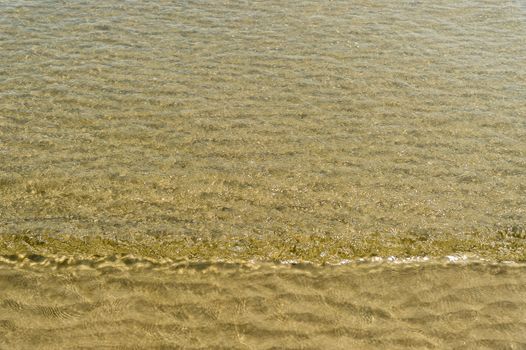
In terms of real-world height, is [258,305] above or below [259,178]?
below

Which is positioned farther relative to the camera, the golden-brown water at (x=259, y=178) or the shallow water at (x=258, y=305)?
the golden-brown water at (x=259, y=178)

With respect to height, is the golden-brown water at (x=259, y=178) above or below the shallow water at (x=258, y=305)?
above

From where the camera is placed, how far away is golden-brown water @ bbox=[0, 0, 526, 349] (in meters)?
4.98

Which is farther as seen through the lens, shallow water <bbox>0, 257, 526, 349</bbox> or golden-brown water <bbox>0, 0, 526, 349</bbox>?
golden-brown water <bbox>0, 0, 526, 349</bbox>

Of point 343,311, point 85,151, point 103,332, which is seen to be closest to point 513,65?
point 343,311

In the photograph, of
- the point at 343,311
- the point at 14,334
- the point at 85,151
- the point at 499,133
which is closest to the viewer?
the point at 14,334

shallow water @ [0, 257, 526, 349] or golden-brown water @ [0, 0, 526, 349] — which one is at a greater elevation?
golden-brown water @ [0, 0, 526, 349]

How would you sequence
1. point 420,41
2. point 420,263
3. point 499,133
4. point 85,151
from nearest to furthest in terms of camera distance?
point 420,263 → point 85,151 → point 499,133 → point 420,41

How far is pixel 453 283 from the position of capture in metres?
5.31

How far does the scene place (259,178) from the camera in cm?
656

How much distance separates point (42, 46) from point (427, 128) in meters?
6.83

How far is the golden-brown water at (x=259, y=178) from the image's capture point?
4.98 meters

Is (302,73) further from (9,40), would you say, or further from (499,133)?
(9,40)

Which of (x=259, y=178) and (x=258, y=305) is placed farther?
(x=259, y=178)
